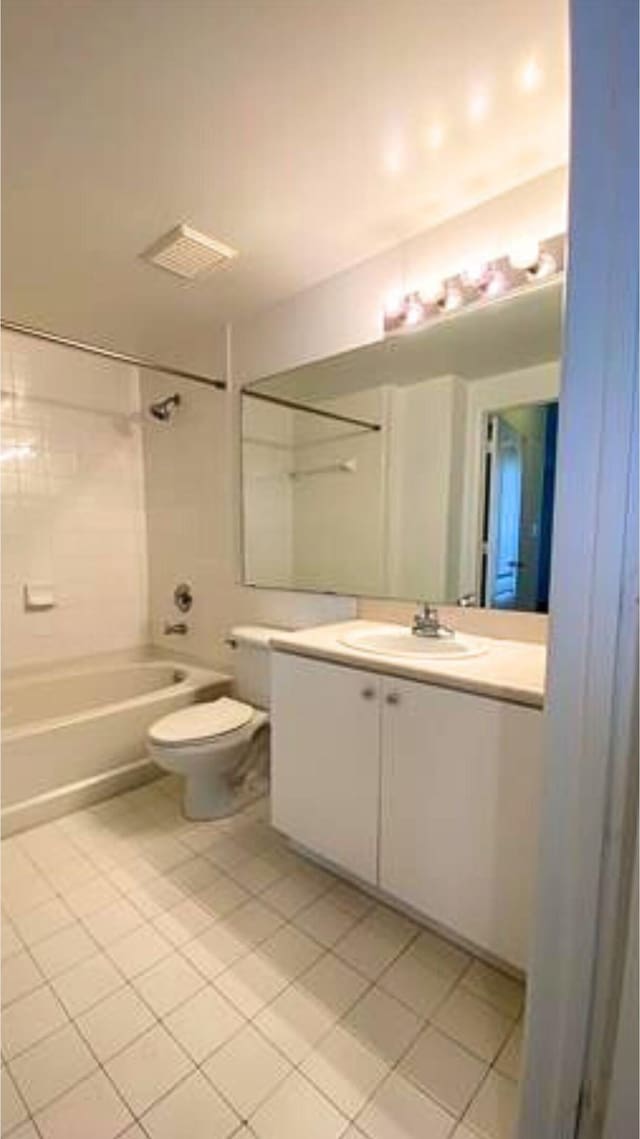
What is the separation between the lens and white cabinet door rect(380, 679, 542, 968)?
47.4 inches

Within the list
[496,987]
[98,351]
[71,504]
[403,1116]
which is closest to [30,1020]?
[403,1116]

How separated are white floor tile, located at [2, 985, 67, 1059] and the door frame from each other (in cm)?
111

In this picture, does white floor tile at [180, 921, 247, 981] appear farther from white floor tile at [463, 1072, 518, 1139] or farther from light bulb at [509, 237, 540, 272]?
light bulb at [509, 237, 540, 272]

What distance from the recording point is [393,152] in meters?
1.41

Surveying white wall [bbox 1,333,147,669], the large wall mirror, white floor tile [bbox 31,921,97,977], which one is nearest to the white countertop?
the large wall mirror

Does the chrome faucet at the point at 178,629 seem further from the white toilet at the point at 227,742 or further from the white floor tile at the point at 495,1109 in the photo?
the white floor tile at the point at 495,1109

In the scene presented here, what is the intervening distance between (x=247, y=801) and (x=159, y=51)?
235 cm

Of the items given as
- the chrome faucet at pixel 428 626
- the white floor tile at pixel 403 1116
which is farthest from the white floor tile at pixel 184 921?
the chrome faucet at pixel 428 626

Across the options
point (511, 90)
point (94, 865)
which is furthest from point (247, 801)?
point (511, 90)

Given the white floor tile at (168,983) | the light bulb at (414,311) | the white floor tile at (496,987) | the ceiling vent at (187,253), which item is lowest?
the white floor tile at (496,987)

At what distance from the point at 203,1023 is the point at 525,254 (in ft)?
7.21

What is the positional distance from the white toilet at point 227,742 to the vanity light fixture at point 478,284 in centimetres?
127

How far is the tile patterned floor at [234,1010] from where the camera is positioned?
103 cm

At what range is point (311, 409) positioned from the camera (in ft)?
7.42
